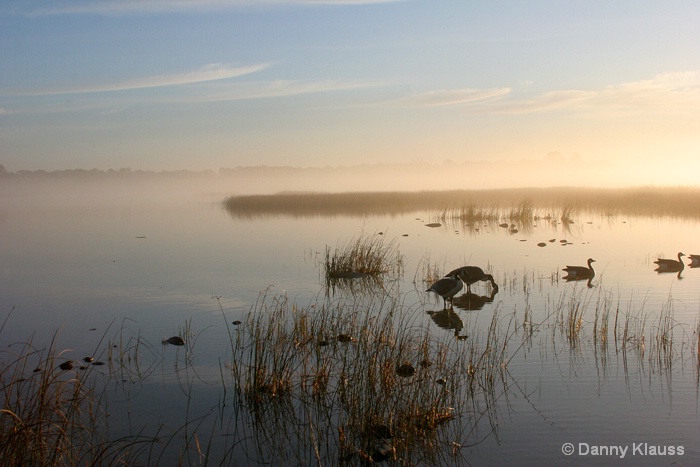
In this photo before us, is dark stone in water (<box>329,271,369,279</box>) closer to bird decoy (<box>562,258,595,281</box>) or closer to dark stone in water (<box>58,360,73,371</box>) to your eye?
bird decoy (<box>562,258,595,281</box>)

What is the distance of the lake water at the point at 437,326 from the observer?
655cm

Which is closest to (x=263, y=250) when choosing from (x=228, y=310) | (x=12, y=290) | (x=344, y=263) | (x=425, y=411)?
(x=344, y=263)

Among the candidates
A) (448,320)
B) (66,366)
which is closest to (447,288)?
(448,320)

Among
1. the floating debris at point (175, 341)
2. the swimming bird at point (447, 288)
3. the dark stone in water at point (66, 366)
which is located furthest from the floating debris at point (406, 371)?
the swimming bird at point (447, 288)

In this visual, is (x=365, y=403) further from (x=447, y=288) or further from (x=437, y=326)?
(x=447, y=288)

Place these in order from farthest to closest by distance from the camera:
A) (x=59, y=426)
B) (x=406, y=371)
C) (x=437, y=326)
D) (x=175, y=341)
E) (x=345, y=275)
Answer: (x=345, y=275) → (x=437, y=326) → (x=175, y=341) → (x=406, y=371) → (x=59, y=426)

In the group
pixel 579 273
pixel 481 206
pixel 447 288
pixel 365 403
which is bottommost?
pixel 365 403

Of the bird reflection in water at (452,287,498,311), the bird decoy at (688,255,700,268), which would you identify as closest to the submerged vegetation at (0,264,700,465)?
A: the bird reflection in water at (452,287,498,311)

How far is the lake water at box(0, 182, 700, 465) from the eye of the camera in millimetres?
6551

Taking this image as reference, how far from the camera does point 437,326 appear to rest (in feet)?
36.0

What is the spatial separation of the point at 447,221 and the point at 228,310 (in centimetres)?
2375

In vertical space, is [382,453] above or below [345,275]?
A: below

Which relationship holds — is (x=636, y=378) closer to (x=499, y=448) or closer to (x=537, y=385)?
(x=537, y=385)

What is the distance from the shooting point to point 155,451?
628cm
